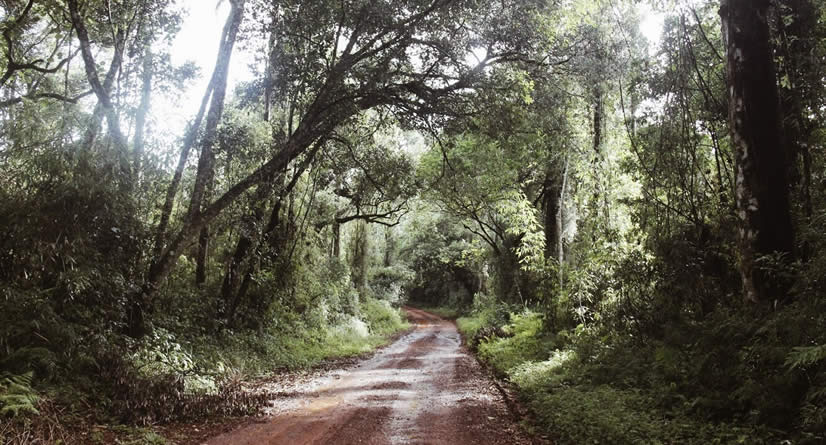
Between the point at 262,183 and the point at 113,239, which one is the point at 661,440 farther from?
the point at 262,183

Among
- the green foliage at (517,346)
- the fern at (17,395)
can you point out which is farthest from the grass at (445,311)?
the fern at (17,395)

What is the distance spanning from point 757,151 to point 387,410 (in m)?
6.60

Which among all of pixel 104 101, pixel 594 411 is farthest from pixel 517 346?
pixel 104 101

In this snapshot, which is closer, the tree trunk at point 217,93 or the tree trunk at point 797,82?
the tree trunk at point 797,82

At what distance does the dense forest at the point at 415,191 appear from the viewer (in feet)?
19.3

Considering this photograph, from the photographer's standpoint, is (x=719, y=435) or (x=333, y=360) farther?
(x=333, y=360)

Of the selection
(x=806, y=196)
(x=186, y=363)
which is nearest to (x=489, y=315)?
(x=186, y=363)

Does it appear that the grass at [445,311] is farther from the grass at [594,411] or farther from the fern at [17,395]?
the fern at [17,395]

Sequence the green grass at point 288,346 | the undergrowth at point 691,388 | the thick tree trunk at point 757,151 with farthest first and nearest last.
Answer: the green grass at point 288,346 → the thick tree trunk at point 757,151 → the undergrowth at point 691,388

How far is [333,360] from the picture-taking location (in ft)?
48.1

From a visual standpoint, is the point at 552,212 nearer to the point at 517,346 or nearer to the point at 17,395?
the point at 517,346

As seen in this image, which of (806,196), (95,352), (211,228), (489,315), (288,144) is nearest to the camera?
(806,196)

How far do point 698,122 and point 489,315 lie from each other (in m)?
13.5

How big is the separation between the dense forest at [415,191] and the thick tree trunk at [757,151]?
0.08 feet
